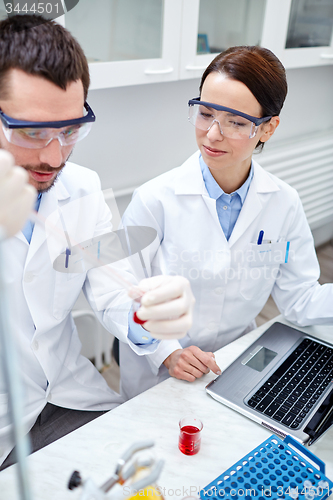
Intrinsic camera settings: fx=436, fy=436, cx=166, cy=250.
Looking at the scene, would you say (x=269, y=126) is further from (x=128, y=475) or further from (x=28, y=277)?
(x=128, y=475)

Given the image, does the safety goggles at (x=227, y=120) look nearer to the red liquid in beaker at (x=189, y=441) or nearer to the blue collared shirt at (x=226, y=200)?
the blue collared shirt at (x=226, y=200)

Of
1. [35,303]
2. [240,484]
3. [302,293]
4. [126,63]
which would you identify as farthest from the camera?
[126,63]

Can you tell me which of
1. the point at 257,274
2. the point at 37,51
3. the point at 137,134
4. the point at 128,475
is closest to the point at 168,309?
the point at 128,475

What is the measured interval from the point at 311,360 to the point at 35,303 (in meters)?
0.84

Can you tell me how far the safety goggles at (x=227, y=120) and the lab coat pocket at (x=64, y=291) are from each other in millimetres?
617

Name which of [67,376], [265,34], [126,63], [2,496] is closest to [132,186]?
[126,63]

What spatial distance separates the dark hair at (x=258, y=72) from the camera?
1.29m

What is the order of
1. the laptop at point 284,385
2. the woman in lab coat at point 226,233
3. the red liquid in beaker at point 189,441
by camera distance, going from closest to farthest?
the red liquid in beaker at point 189,441, the laptop at point 284,385, the woman in lab coat at point 226,233

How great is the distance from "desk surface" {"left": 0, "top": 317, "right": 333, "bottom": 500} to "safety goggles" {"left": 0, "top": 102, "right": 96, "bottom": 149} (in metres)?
0.68

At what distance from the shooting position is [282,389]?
1213mm

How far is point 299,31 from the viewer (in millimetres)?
2383

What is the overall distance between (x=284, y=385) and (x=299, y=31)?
1995 mm

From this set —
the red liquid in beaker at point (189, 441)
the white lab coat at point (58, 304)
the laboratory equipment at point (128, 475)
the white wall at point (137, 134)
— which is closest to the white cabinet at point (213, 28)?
the white wall at point (137, 134)

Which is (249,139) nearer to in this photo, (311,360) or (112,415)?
(311,360)
